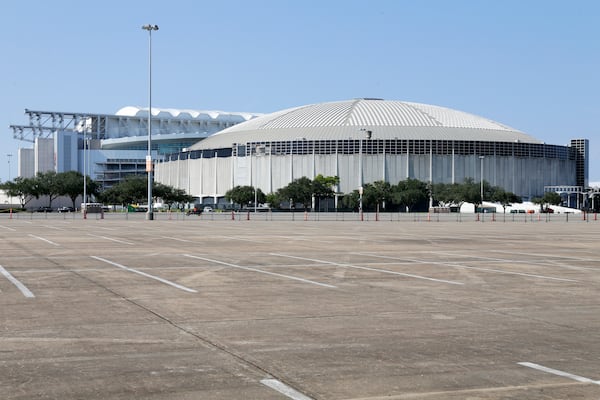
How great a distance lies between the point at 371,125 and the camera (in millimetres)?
169875

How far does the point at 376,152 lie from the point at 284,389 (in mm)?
159135

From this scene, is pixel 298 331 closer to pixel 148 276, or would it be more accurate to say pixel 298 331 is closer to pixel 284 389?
pixel 284 389

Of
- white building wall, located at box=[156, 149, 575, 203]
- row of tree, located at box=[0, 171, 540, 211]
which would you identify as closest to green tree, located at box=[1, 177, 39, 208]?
row of tree, located at box=[0, 171, 540, 211]

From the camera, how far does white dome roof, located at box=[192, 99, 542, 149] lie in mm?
167625

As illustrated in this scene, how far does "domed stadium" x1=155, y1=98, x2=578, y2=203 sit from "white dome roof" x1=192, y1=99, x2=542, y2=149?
0.22 m

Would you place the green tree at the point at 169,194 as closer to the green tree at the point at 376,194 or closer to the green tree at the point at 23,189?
the green tree at the point at 23,189

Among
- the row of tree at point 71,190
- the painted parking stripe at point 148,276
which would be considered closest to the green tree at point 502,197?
the row of tree at point 71,190

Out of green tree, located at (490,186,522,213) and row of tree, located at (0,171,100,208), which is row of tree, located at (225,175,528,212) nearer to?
green tree, located at (490,186,522,213)

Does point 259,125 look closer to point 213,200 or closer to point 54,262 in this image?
point 213,200

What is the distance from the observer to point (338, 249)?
27594mm

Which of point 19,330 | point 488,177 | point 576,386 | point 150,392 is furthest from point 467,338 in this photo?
point 488,177

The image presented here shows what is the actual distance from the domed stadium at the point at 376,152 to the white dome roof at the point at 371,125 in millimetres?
216

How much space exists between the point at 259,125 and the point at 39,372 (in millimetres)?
176542

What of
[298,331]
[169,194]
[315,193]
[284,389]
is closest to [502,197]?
[315,193]
